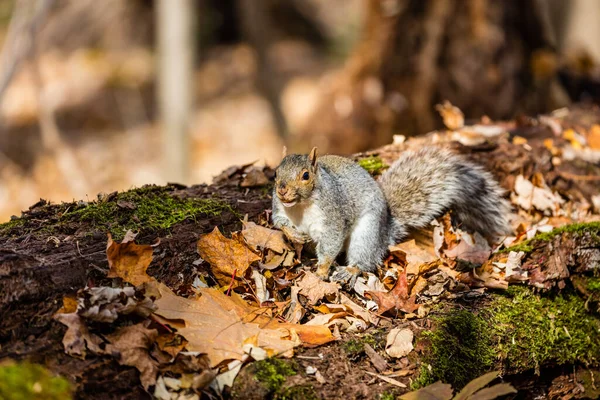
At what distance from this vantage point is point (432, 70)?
309 inches

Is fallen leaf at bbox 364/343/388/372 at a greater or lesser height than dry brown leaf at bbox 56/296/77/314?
lesser

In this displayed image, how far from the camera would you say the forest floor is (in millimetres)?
2305

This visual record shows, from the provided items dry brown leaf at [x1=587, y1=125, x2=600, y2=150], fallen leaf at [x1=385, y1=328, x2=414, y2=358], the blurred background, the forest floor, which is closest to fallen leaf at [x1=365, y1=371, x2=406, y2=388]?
the forest floor

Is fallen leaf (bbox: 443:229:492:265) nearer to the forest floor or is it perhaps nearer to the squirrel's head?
the forest floor

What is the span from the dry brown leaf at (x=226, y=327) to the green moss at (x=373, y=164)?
1506 mm

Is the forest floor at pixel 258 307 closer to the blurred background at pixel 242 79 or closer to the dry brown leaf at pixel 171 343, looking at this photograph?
the dry brown leaf at pixel 171 343

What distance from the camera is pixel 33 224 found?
300 cm

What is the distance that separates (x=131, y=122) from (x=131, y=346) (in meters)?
10.2

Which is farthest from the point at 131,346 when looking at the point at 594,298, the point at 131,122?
the point at 131,122

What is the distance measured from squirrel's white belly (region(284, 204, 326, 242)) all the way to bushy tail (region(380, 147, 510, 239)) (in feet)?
1.79

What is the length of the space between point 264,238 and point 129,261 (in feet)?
2.58

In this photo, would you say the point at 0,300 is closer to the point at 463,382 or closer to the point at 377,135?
the point at 463,382

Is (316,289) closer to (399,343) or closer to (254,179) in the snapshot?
(399,343)

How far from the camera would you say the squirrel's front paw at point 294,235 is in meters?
3.19
